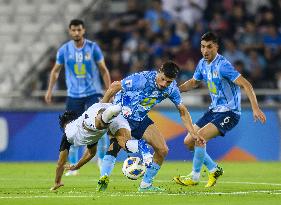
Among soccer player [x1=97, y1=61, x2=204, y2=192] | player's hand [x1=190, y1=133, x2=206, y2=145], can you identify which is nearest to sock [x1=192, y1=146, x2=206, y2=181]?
player's hand [x1=190, y1=133, x2=206, y2=145]

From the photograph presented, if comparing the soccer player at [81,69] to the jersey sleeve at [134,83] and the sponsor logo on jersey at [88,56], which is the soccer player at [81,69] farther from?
the jersey sleeve at [134,83]

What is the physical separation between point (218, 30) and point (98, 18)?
363 centimetres

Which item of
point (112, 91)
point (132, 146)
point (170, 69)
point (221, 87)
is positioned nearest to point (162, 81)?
point (170, 69)

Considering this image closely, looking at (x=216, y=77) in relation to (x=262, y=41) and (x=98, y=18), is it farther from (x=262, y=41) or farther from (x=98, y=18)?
(x=98, y=18)

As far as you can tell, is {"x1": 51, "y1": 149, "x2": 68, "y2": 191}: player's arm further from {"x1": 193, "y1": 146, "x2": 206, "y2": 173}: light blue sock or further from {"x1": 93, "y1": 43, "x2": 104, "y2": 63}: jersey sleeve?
{"x1": 93, "y1": 43, "x2": 104, "y2": 63}: jersey sleeve

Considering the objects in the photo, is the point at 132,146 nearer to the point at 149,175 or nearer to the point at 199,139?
the point at 149,175

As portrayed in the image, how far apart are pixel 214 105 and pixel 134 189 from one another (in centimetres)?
203

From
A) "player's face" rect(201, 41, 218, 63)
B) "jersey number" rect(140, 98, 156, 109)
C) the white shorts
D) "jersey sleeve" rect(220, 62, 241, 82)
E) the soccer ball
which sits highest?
"player's face" rect(201, 41, 218, 63)

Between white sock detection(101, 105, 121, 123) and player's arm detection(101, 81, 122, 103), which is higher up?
player's arm detection(101, 81, 122, 103)

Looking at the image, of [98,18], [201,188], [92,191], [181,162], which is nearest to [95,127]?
[92,191]

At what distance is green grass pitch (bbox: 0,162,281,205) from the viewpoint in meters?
11.7

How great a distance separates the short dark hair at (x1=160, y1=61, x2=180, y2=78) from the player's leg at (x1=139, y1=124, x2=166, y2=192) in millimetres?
1042

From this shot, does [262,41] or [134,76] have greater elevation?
[134,76]

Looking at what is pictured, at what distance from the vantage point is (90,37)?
25562 millimetres
